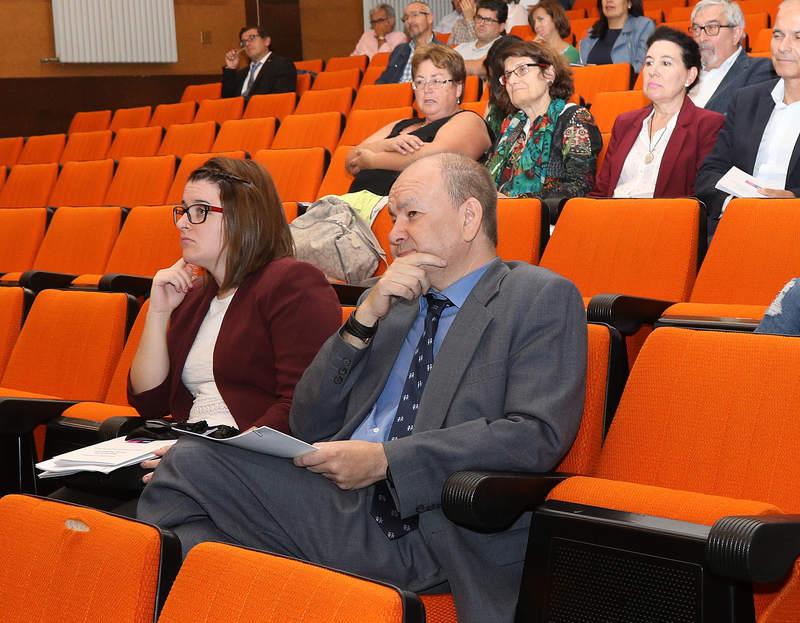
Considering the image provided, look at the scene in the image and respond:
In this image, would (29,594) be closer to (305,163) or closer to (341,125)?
(305,163)

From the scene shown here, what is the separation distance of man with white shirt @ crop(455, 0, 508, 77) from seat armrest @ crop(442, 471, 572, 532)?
387cm

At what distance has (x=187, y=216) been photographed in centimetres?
184

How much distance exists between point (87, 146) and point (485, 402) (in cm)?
514

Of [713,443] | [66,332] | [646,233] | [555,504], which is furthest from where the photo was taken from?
[66,332]

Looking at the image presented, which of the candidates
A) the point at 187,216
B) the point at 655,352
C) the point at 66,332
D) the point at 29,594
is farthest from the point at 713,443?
the point at 66,332

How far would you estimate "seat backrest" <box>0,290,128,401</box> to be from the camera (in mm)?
2266

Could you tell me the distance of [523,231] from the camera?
228cm

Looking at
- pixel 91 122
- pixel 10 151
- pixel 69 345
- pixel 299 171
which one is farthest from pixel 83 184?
pixel 69 345

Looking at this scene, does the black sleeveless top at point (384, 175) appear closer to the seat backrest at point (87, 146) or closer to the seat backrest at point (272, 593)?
the seat backrest at point (272, 593)

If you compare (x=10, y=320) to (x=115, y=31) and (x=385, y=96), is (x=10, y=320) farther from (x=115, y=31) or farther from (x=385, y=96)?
(x=115, y=31)

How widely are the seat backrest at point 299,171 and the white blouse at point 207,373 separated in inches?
71.4

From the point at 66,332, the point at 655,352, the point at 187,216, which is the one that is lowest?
the point at 66,332

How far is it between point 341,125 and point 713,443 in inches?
133

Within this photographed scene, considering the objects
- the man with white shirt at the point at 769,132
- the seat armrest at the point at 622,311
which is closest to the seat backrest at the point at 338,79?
the man with white shirt at the point at 769,132
